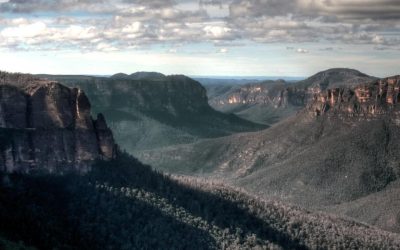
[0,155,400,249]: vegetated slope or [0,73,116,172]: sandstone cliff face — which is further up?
[0,73,116,172]: sandstone cliff face

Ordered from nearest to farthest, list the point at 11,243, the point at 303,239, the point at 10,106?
1. the point at 11,243
2. the point at 10,106
3. the point at 303,239

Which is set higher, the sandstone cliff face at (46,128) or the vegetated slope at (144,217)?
the sandstone cliff face at (46,128)

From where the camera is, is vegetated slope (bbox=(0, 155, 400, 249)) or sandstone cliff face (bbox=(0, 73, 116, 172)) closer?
vegetated slope (bbox=(0, 155, 400, 249))

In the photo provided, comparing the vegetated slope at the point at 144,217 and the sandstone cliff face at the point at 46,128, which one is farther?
the sandstone cliff face at the point at 46,128

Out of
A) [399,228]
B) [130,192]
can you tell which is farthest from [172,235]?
[399,228]

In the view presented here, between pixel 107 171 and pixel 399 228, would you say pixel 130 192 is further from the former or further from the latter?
pixel 399 228
